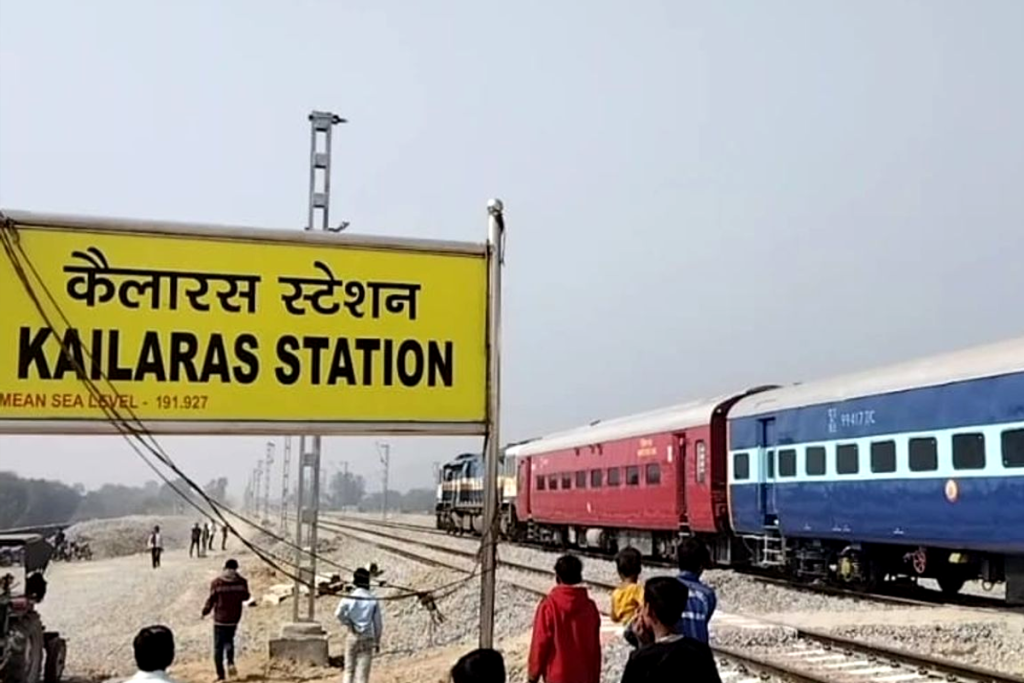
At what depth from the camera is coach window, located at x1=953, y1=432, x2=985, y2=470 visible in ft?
47.9

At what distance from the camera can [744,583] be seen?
20859mm

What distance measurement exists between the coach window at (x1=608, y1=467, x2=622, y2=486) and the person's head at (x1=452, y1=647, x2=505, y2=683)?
23.4m

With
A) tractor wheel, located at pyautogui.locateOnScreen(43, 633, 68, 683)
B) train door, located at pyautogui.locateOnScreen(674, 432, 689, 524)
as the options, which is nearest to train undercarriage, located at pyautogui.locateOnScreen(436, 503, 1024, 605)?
train door, located at pyautogui.locateOnScreen(674, 432, 689, 524)

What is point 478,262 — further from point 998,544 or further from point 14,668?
point 998,544

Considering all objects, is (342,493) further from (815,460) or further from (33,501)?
(815,460)

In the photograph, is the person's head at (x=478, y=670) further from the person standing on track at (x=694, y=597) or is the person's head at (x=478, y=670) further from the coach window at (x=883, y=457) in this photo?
the coach window at (x=883, y=457)

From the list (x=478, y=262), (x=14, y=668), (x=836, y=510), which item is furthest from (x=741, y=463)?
(x=478, y=262)

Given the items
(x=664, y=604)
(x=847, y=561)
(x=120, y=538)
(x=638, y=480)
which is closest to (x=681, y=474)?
(x=638, y=480)

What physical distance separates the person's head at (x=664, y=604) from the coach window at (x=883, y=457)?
12434 mm

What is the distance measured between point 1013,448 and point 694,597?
29.9 feet

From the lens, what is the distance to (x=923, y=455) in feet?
52.0

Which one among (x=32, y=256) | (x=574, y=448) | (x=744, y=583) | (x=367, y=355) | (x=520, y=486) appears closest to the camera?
(x=32, y=256)

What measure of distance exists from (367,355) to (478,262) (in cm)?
75

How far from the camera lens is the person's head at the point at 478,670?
4.30 metres
